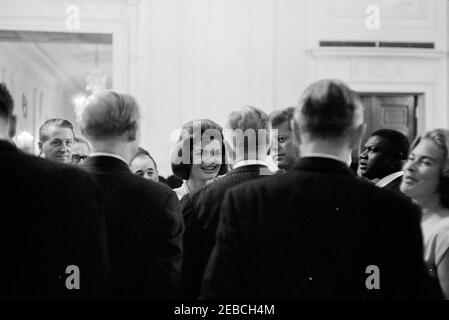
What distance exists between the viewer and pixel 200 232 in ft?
6.55

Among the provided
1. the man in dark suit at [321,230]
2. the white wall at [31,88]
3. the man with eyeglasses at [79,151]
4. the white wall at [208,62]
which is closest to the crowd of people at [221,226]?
the man in dark suit at [321,230]

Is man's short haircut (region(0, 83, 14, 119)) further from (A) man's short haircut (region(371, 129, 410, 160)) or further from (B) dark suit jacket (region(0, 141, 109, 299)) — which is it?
(A) man's short haircut (region(371, 129, 410, 160))

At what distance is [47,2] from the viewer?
18.6 ft

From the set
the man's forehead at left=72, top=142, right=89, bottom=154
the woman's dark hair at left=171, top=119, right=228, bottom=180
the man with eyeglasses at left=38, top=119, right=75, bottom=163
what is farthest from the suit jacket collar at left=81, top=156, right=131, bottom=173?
the man's forehead at left=72, top=142, right=89, bottom=154

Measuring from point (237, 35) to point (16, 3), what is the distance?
196 centimetres

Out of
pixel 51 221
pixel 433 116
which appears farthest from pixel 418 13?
pixel 51 221

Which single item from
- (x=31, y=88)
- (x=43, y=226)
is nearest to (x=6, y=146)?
(x=43, y=226)

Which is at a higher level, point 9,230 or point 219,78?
point 219,78

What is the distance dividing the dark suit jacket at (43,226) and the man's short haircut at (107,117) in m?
0.21

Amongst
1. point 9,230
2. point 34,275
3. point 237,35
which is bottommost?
point 34,275

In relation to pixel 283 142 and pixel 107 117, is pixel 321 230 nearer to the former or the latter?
pixel 107 117

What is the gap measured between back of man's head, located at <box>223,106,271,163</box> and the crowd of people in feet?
0.08

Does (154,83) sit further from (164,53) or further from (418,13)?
(418,13)

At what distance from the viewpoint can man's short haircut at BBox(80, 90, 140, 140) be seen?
1.79 metres
